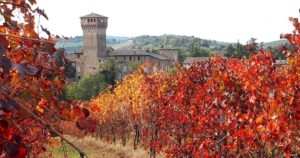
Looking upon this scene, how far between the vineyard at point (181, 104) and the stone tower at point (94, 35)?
7416 centimetres

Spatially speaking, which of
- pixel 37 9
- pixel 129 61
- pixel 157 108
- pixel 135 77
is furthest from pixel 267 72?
pixel 129 61

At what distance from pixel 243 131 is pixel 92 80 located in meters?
58.7

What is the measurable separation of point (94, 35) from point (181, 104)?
8426 centimetres

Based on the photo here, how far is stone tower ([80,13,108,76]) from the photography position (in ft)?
322

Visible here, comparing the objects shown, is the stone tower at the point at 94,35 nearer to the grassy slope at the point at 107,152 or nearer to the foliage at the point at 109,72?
the foliage at the point at 109,72

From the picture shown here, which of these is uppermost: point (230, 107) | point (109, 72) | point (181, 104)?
point (230, 107)

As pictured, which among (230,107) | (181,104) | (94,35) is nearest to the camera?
(230,107)

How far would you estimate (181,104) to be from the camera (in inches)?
645

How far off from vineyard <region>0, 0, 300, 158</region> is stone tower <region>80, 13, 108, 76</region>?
74.2m

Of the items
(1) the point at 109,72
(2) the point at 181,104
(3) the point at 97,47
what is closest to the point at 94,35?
(3) the point at 97,47

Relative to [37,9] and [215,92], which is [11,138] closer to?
[37,9]

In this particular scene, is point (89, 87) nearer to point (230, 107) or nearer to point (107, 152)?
point (107, 152)

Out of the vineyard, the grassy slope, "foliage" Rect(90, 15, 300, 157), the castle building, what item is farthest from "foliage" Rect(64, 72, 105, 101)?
the vineyard

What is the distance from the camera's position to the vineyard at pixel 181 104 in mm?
1741
